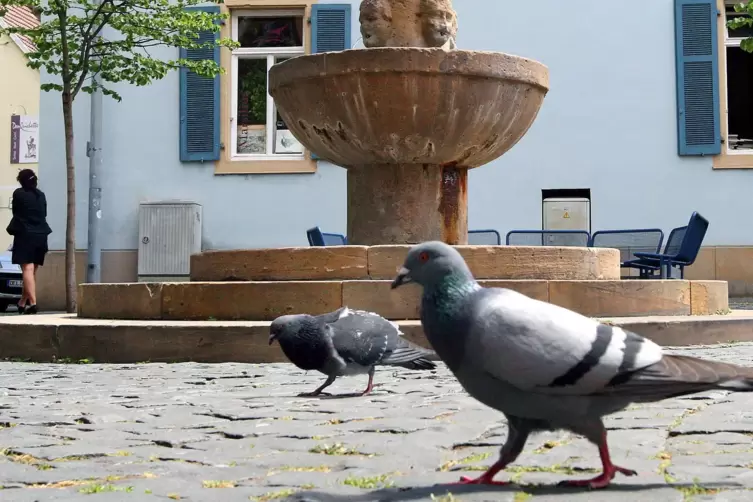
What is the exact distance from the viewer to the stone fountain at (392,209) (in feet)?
23.9

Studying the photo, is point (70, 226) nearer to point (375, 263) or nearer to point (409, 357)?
point (375, 263)

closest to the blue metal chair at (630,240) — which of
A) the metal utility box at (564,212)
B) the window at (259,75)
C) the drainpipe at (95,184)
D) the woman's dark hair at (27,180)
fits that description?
the metal utility box at (564,212)

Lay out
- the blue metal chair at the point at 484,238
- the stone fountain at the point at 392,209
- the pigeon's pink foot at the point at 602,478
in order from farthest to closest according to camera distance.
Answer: the blue metal chair at the point at 484,238
the stone fountain at the point at 392,209
the pigeon's pink foot at the point at 602,478

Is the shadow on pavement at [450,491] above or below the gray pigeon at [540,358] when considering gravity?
below

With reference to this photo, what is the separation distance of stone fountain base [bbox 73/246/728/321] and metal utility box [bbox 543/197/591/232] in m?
7.78

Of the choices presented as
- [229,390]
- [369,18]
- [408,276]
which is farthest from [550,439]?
[369,18]

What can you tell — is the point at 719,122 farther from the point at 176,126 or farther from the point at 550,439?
the point at 550,439

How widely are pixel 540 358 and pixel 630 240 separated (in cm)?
1098

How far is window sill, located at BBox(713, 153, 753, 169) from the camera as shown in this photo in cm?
1567

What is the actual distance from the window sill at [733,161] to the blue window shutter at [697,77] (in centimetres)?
11

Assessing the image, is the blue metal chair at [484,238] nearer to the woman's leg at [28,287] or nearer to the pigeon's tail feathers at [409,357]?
the woman's leg at [28,287]

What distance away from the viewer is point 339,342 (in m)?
4.79

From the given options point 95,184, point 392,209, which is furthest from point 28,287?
point 392,209

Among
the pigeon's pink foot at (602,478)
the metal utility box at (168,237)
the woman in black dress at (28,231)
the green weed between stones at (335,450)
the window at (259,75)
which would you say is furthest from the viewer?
the window at (259,75)
